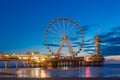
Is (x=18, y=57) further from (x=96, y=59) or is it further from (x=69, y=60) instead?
(x=96, y=59)

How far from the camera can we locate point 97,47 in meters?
131

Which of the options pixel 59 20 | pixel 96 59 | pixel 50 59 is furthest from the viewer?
pixel 96 59

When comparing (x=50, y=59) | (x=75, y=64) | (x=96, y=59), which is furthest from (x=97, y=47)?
(x=50, y=59)

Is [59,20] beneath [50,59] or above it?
above

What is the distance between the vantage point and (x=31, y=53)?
394 feet

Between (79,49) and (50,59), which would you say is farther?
(50,59)

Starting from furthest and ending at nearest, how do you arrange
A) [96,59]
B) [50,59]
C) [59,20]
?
1. [96,59]
2. [50,59]
3. [59,20]

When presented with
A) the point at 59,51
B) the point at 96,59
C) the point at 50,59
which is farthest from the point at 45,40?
the point at 96,59

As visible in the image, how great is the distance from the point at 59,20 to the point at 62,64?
27.7m

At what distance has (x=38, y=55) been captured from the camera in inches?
4702

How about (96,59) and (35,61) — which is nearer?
(35,61)

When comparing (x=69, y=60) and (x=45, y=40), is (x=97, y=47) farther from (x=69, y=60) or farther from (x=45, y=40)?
(x=45, y=40)

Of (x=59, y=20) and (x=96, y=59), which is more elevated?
(x=59, y=20)

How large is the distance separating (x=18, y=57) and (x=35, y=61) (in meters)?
6.81
